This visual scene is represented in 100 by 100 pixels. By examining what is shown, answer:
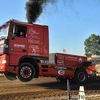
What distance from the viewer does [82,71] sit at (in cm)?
1015

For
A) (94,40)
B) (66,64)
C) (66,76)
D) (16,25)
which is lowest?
(66,76)

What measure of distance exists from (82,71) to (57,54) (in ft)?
7.62

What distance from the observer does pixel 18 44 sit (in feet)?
25.0

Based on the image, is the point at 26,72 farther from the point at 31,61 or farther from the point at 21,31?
the point at 21,31

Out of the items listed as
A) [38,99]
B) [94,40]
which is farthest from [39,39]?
[94,40]

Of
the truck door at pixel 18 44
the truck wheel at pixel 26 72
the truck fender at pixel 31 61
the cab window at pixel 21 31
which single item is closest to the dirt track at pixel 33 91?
the truck wheel at pixel 26 72

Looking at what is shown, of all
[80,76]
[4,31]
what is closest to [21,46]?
[4,31]

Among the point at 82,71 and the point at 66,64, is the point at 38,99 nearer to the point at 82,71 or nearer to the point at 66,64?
the point at 66,64

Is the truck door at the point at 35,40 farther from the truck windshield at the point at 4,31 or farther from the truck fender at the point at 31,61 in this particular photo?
the truck windshield at the point at 4,31

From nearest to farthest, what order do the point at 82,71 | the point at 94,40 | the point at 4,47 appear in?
the point at 4,47 → the point at 82,71 → the point at 94,40

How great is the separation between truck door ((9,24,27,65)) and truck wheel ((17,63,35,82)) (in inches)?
18.4

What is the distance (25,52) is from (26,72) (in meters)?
1.11

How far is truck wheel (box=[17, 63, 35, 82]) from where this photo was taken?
749cm

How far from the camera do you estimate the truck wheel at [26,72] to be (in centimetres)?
749
